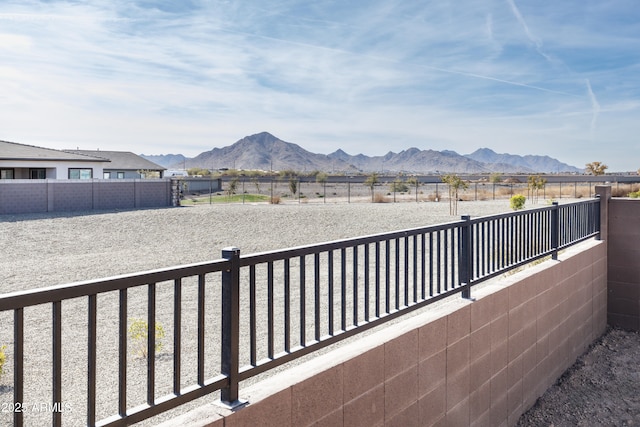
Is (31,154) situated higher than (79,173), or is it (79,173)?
(31,154)

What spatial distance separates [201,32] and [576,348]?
18.9m

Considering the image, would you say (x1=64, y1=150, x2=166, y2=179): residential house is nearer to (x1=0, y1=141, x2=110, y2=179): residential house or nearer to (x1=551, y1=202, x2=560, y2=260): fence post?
(x1=0, y1=141, x2=110, y2=179): residential house

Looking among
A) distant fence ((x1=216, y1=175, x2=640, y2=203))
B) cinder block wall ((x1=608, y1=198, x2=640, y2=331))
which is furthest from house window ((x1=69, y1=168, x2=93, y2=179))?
cinder block wall ((x1=608, y1=198, x2=640, y2=331))

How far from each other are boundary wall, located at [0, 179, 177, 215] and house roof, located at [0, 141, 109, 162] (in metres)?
5.19

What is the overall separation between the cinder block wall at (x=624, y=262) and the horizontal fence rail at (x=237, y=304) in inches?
18.5

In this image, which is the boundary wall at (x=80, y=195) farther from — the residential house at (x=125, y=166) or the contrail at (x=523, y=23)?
the contrail at (x=523, y=23)

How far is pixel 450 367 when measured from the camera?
3.97 meters

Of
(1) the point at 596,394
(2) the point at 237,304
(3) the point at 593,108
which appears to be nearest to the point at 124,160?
(1) the point at 596,394

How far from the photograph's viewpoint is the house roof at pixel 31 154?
3100 cm

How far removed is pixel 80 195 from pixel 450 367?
94.3 feet

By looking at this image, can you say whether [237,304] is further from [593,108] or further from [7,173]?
[593,108]

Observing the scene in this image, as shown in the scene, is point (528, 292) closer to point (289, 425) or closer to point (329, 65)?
point (289, 425)

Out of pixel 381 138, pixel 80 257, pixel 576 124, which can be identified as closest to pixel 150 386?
pixel 80 257

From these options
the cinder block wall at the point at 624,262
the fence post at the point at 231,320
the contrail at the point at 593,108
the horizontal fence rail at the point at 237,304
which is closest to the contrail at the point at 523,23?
the cinder block wall at the point at 624,262
